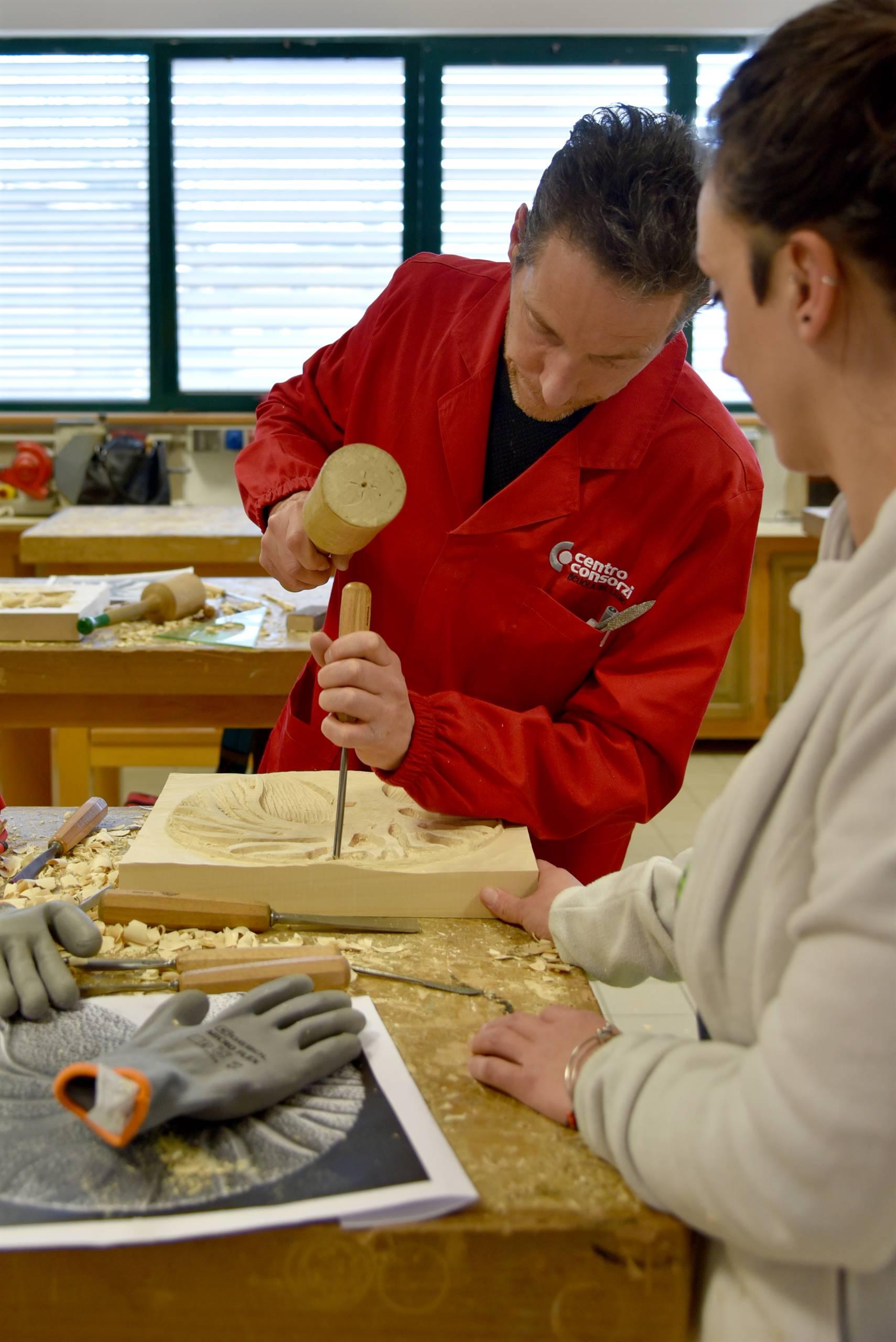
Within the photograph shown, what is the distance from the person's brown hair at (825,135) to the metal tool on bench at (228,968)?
0.84m

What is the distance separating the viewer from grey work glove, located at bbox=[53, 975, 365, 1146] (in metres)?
0.97

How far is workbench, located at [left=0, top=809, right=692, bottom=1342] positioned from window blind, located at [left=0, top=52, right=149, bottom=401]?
5.57 m

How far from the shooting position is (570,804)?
5.44 feet

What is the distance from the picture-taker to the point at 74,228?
578 centimetres

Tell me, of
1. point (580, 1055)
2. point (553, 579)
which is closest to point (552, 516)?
point (553, 579)

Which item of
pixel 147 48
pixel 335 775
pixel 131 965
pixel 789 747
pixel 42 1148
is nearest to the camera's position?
pixel 789 747

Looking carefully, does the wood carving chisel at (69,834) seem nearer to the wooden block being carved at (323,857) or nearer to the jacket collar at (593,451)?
the wooden block being carved at (323,857)

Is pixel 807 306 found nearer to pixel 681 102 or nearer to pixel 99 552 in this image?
pixel 99 552

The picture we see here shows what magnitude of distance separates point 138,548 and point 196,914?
2.83 metres

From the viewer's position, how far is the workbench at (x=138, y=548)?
4.00m

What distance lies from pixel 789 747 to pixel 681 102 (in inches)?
223

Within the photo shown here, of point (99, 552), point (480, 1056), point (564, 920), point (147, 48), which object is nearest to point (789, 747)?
point (480, 1056)

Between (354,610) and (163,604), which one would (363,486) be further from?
(163,604)

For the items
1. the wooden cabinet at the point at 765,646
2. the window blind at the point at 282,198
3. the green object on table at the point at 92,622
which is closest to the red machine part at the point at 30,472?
the window blind at the point at 282,198
